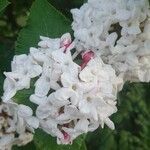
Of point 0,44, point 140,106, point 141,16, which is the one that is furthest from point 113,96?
point 140,106

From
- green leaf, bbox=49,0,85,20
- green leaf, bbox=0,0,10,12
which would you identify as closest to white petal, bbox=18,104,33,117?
green leaf, bbox=0,0,10,12

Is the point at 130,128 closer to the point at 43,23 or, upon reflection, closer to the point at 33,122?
the point at 43,23

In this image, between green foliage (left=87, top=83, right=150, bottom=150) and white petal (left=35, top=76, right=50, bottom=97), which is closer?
white petal (left=35, top=76, right=50, bottom=97)

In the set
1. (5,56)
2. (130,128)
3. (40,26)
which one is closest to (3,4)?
(40,26)

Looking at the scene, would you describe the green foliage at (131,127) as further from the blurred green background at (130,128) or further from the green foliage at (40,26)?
the green foliage at (40,26)

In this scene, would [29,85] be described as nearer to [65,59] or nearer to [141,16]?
[65,59]

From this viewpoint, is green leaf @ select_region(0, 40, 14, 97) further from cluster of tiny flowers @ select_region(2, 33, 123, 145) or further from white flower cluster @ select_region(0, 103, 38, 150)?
cluster of tiny flowers @ select_region(2, 33, 123, 145)
